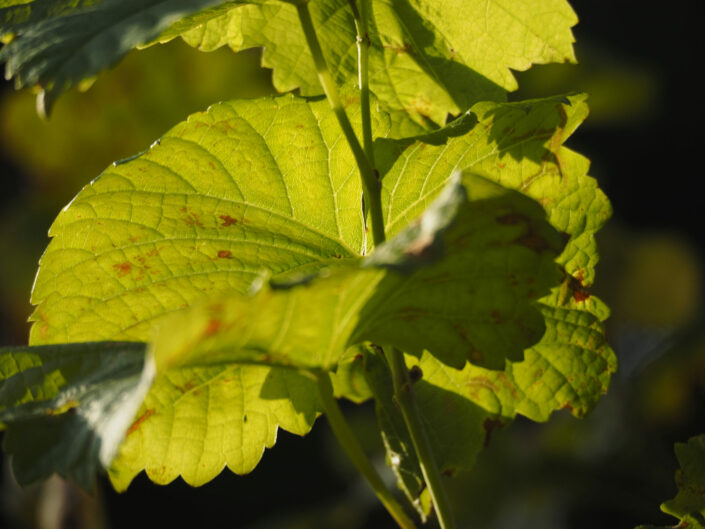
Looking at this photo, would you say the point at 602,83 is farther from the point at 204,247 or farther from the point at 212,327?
the point at 212,327

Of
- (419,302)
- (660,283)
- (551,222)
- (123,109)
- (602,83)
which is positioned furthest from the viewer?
(660,283)

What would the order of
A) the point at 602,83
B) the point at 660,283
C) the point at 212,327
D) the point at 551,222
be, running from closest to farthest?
the point at 212,327, the point at 551,222, the point at 602,83, the point at 660,283

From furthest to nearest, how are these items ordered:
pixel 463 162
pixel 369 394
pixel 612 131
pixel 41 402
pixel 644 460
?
pixel 612 131, pixel 644 460, pixel 369 394, pixel 463 162, pixel 41 402

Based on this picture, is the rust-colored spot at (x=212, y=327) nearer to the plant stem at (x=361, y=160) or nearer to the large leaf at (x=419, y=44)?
the plant stem at (x=361, y=160)

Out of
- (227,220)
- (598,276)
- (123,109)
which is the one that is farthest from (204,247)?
(598,276)

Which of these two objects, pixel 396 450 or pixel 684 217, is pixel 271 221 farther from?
pixel 684 217

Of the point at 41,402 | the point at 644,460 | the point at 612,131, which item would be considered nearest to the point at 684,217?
the point at 612,131

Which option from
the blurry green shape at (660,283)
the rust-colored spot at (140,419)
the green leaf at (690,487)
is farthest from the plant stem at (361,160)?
the blurry green shape at (660,283)
